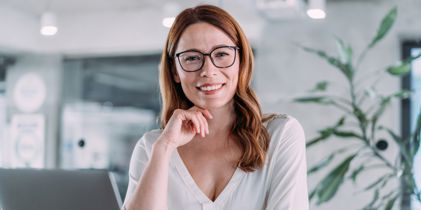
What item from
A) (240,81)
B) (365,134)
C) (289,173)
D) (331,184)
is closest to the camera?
(289,173)

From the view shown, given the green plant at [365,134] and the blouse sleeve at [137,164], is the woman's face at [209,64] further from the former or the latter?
the green plant at [365,134]

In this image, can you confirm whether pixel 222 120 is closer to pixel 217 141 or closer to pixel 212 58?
pixel 217 141

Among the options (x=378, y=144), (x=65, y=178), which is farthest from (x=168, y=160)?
(x=378, y=144)

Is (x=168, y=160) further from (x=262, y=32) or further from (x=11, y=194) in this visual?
(x=262, y=32)

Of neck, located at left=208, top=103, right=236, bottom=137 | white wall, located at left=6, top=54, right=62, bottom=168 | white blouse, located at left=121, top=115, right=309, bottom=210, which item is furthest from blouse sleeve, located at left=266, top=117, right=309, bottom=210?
white wall, located at left=6, top=54, right=62, bottom=168

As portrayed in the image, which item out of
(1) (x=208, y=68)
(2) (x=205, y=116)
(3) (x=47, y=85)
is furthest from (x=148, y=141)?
(3) (x=47, y=85)

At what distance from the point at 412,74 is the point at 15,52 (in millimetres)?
3580

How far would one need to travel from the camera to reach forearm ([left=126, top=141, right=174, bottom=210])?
4.90 feet

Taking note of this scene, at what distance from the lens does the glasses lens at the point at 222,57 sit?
4.99 feet

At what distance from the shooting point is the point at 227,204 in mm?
1468

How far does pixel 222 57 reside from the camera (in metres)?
1.53

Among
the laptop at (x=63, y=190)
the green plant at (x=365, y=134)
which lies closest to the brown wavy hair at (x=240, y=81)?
the laptop at (x=63, y=190)

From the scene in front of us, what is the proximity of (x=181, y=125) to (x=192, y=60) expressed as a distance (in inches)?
7.2

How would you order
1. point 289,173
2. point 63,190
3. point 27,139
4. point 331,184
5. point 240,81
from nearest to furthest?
1. point 63,190
2. point 289,173
3. point 240,81
4. point 331,184
5. point 27,139
